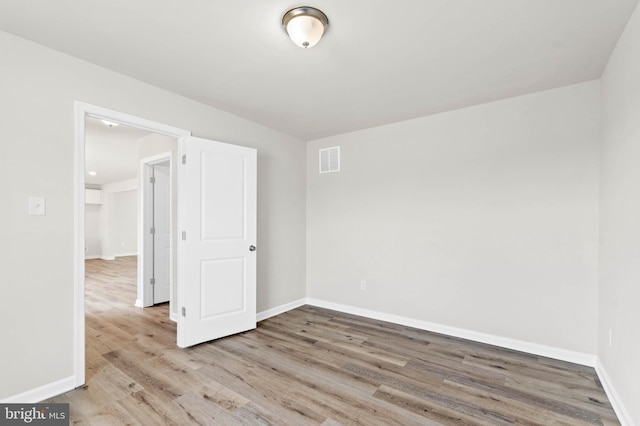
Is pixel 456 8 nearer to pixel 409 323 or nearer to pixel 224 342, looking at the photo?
pixel 409 323

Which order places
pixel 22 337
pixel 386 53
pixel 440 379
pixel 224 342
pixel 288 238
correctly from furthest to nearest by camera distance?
pixel 288 238 < pixel 224 342 < pixel 440 379 < pixel 386 53 < pixel 22 337

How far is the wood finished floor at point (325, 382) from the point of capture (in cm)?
193

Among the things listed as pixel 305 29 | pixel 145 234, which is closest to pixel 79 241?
pixel 145 234

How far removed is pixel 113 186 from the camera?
985 cm

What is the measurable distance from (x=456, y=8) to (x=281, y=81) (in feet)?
4.84

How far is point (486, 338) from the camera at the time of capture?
10.0 feet

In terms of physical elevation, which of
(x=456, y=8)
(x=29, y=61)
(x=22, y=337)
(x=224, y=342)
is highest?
(x=456, y=8)

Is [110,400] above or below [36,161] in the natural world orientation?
below

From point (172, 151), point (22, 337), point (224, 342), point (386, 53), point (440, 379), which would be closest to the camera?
point (22, 337)

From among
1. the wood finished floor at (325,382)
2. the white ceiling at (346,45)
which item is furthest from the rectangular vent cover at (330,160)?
the wood finished floor at (325,382)

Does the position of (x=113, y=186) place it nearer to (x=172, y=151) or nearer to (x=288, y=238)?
(x=172, y=151)

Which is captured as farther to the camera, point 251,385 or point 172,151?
point 172,151

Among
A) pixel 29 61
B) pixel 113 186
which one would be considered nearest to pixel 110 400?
pixel 29 61

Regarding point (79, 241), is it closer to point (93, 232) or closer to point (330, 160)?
point (330, 160)
